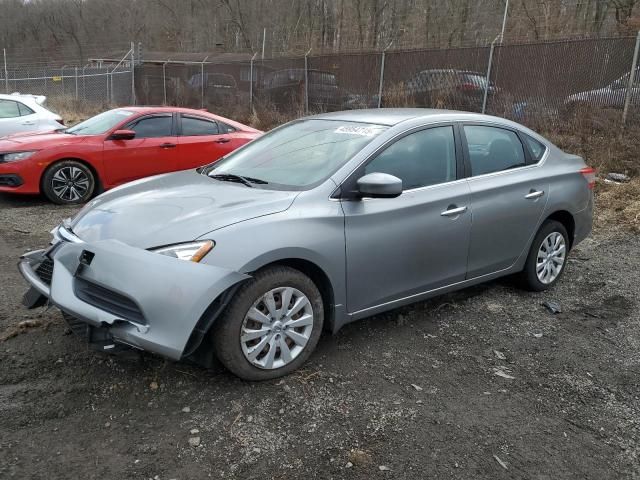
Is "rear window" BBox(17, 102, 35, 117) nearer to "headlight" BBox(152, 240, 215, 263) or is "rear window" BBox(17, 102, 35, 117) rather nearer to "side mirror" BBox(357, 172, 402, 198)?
"headlight" BBox(152, 240, 215, 263)

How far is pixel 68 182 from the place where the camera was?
25.5 ft

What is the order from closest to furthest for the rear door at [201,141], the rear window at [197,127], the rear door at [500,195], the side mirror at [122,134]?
the rear door at [500,195] → the side mirror at [122,134] → the rear door at [201,141] → the rear window at [197,127]

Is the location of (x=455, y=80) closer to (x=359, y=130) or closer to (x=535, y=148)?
(x=535, y=148)

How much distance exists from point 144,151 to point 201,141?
3.03ft

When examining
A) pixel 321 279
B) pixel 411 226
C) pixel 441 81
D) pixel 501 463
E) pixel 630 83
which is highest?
pixel 630 83

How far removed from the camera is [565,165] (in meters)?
5.13

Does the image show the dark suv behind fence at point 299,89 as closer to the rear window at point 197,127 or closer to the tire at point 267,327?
the rear window at point 197,127

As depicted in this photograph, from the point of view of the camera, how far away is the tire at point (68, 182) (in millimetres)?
7656

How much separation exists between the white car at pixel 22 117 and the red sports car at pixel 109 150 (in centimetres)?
373

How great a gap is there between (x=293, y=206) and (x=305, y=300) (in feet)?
1.86

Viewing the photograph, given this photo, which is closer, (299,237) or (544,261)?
(299,237)

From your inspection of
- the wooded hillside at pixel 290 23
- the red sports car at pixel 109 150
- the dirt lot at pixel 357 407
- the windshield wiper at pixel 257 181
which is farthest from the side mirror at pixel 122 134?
the wooded hillside at pixel 290 23

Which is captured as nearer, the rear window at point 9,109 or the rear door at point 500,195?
the rear door at point 500,195

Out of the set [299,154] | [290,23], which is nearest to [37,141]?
[299,154]
